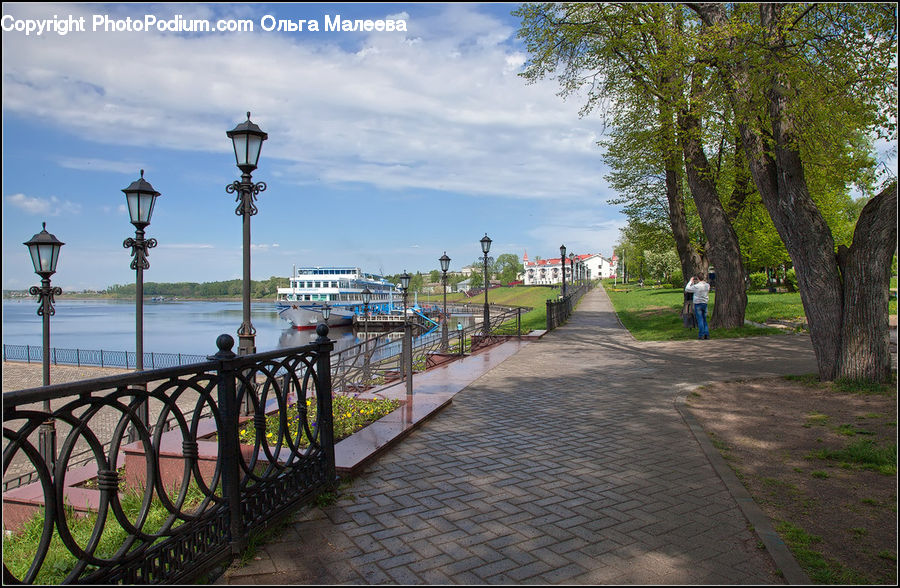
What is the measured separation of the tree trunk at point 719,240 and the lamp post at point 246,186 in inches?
477

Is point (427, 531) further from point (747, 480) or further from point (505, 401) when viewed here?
point (505, 401)

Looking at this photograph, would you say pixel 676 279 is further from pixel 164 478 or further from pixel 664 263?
pixel 164 478

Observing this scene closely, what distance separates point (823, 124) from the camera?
9961 millimetres

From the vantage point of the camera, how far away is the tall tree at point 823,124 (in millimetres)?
7977

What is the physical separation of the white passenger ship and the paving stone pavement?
57773 millimetres

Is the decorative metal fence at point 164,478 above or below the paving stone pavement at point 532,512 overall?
above

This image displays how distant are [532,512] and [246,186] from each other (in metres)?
5.21

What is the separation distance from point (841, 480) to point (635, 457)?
165 centimetres

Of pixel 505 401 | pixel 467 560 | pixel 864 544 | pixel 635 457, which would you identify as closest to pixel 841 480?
pixel 864 544

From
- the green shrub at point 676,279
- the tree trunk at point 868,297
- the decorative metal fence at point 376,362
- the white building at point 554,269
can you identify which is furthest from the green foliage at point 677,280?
the white building at point 554,269

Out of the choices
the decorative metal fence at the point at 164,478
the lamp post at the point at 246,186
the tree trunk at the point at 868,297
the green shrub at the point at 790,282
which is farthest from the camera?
the green shrub at the point at 790,282

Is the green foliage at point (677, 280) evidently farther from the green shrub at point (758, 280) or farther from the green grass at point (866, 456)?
the green grass at point (866, 456)

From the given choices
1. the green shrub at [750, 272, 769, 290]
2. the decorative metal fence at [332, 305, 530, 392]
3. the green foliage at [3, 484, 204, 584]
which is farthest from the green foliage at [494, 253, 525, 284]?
the green foliage at [3, 484, 204, 584]

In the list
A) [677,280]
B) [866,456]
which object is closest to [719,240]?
[866,456]
